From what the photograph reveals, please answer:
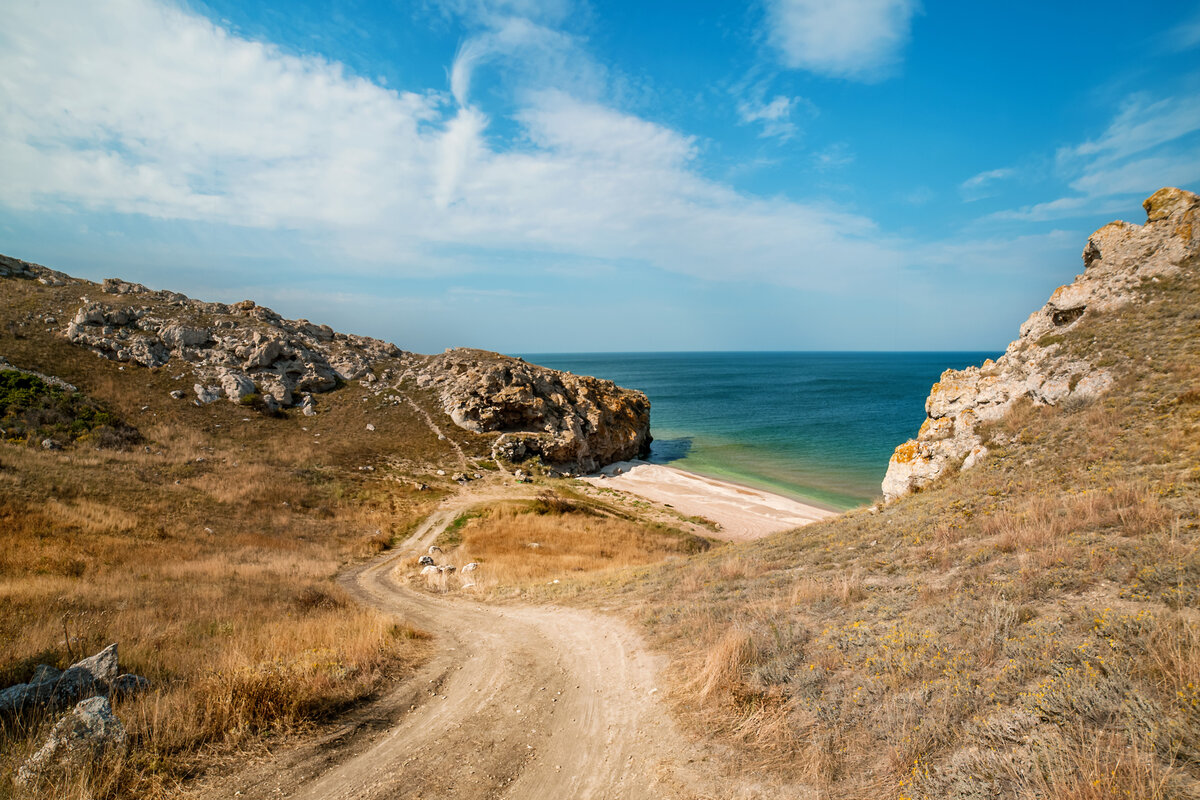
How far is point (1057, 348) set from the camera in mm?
17062

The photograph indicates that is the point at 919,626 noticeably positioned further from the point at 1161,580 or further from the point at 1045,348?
the point at 1045,348

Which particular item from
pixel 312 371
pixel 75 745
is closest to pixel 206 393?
pixel 312 371

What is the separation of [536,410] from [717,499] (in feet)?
65.1

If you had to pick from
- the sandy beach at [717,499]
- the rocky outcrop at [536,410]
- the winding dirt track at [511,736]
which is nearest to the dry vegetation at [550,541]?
the sandy beach at [717,499]

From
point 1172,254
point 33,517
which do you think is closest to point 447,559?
point 33,517

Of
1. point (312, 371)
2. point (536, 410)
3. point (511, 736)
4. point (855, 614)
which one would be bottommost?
point (511, 736)

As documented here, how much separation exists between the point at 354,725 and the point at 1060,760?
8.02 meters

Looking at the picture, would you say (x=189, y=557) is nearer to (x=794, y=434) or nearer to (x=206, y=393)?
(x=206, y=393)

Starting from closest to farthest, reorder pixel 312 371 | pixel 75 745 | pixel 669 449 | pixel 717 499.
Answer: pixel 75 745 < pixel 717 499 < pixel 312 371 < pixel 669 449

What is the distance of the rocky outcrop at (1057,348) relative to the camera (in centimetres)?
1641

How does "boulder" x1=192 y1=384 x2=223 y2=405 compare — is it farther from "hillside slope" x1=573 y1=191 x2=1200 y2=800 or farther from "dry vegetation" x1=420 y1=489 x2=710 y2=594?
"hillside slope" x1=573 y1=191 x2=1200 y2=800

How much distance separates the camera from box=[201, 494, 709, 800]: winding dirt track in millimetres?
5672

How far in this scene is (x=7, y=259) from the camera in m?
52.9

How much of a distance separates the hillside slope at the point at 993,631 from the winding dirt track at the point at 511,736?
747mm
